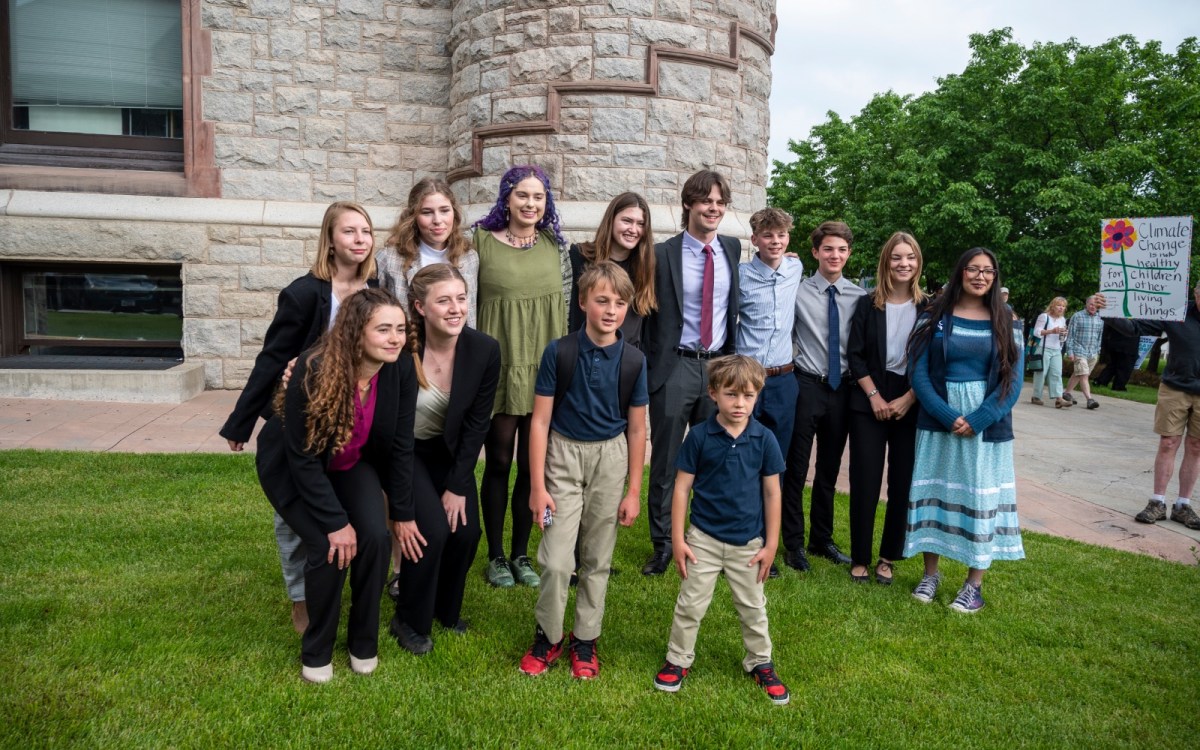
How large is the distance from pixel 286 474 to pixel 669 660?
64.9 inches

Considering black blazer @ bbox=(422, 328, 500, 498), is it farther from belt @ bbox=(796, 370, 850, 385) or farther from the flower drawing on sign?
the flower drawing on sign

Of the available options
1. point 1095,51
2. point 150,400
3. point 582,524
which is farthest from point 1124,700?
point 1095,51

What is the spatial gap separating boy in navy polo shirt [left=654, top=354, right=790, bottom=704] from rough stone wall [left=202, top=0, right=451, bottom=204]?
690cm

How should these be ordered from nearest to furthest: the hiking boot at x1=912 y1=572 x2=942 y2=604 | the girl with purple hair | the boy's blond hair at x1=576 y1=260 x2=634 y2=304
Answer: the boy's blond hair at x1=576 y1=260 x2=634 y2=304 → the girl with purple hair → the hiking boot at x1=912 y1=572 x2=942 y2=604

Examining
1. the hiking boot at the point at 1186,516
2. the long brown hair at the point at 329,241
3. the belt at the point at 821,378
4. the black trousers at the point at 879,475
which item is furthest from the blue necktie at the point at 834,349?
the hiking boot at the point at 1186,516

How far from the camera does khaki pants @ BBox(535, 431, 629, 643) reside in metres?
3.33

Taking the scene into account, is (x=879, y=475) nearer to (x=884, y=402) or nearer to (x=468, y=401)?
(x=884, y=402)

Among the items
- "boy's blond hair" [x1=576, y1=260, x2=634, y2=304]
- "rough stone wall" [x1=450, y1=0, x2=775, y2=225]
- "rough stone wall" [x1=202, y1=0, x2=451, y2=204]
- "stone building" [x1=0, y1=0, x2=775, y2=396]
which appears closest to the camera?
"boy's blond hair" [x1=576, y1=260, x2=634, y2=304]

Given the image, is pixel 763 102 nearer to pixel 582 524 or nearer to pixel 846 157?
pixel 582 524

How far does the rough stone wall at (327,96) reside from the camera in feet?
29.1

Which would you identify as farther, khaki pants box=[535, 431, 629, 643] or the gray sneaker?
the gray sneaker

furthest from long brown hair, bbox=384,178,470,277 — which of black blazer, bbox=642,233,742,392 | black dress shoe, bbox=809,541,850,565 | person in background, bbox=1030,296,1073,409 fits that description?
person in background, bbox=1030,296,1073,409

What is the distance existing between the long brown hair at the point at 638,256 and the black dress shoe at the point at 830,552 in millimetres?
1803

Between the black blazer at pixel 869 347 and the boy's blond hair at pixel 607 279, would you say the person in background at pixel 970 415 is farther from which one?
the boy's blond hair at pixel 607 279
